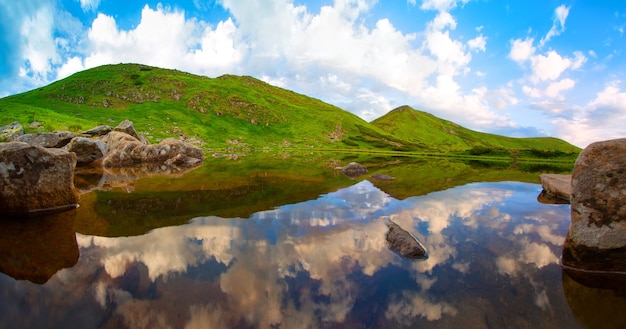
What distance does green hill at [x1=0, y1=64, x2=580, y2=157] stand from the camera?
106188mm

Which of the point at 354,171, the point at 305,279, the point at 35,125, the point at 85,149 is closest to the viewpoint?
the point at 305,279

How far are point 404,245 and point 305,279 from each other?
4668 mm

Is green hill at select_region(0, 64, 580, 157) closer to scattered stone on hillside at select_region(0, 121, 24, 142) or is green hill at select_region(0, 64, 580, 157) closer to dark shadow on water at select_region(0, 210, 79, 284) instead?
scattered stone on hillside at select_region(0, 121, 24, 142)

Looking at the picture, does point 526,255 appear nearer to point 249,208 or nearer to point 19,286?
point 249,208

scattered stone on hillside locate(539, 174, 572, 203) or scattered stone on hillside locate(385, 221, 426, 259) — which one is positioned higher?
scattered stone on hillside locate(539, 174, 572, 203)

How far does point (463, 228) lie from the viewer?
15328 mm

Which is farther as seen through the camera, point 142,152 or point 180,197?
point 142,152

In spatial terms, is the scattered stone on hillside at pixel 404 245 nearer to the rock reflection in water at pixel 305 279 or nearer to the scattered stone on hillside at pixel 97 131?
the rock reflection in water at pixel 305 279

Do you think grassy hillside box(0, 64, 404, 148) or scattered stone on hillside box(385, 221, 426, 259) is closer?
scattered stone on hillside box(385, 221, 426, 259)

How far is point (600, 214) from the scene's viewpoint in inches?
415

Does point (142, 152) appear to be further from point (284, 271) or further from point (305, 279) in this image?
point (305, 279)

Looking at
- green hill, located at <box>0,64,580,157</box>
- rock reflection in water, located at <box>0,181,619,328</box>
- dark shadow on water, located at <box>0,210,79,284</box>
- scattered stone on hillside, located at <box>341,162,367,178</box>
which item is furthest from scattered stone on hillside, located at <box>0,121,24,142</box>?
rock reflection in water, located at <box>0,181,619,328</box>

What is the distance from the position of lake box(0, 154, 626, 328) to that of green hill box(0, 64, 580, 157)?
275 ft

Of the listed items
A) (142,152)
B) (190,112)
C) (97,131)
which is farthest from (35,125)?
(190,112)
